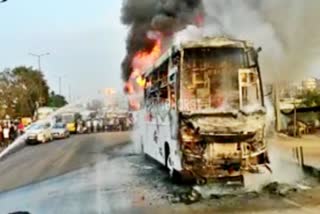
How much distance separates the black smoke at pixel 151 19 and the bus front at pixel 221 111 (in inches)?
449

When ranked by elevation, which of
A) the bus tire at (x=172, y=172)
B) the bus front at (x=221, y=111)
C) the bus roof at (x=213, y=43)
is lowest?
the bus tire at (x=172, y=172)

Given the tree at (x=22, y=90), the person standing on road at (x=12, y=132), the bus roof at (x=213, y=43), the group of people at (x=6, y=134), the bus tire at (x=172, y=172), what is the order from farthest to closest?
the tree at (x=22, y=90) < the person standing on road at (x=12, y=132) < the group of people at (x=6, y=134) < the bus tire at (x=172, y=172) < the bus roof at (x=213, y=43)

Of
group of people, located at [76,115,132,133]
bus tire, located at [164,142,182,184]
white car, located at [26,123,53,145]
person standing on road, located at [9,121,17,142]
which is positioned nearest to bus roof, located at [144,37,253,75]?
bus tire, located at [164,142,182,184]

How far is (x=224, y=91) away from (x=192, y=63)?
944 millimetres

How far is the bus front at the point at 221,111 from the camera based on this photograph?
499 inches

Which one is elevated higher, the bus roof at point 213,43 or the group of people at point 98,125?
the bus roof at point 213,43

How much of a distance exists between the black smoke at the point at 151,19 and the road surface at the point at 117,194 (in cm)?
851

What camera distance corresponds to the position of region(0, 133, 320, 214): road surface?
34.8 feet

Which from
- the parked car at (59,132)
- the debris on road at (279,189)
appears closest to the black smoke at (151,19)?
the debris on road at (279,189)

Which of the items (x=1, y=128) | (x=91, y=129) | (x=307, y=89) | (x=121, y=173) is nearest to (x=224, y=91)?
(x=121, y=173)

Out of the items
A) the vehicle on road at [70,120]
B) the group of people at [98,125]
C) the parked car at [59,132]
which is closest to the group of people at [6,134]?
the parked car at [59,132]

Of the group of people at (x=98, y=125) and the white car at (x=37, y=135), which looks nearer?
the white car at (x=37, y=135)

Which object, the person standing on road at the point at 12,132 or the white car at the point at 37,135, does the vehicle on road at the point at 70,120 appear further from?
the person standing on road at the point at 12,132

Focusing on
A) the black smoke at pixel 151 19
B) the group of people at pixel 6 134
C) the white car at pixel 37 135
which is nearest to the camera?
the black smoke at pixel 151 19
